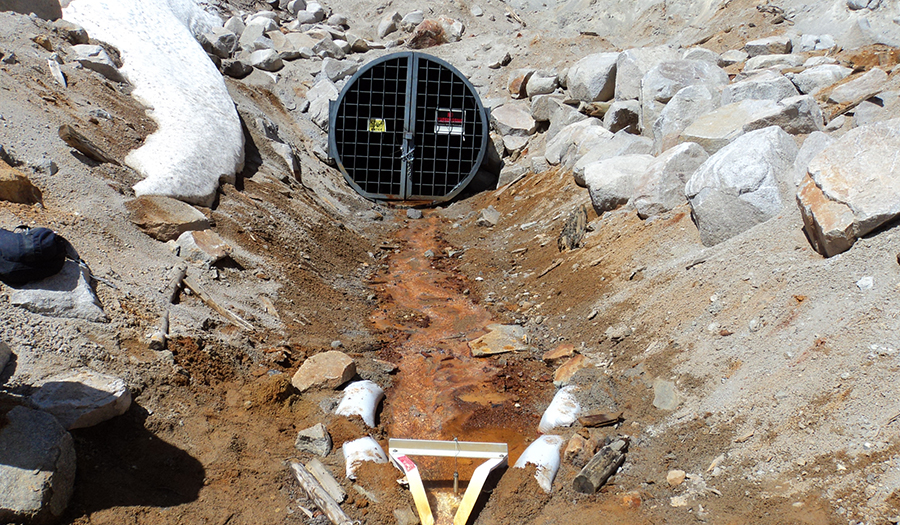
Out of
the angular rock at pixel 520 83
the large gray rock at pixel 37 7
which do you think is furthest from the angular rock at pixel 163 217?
the angular rock at pixel 520 83

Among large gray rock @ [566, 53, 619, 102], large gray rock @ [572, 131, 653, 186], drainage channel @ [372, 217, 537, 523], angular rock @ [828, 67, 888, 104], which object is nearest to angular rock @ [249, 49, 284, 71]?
large gray rock @ [566, 53, 619, 102]

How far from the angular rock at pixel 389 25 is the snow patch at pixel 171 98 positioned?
589 centimetres

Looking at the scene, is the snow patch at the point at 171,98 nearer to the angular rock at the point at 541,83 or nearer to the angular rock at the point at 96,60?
the angular rock at the point at 96,60

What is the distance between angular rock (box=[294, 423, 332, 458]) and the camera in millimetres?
3871

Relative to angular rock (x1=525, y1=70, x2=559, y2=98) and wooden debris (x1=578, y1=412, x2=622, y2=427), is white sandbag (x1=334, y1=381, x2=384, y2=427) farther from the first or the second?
angular rock (x1=525, y1=70, x2=559, y2=98)

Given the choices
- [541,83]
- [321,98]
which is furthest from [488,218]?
[321,98]

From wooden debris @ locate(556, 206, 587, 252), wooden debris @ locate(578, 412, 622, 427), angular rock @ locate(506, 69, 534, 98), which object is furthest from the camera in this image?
angular rock @ locate(506, 69, 534, 98)

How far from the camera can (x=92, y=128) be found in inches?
254

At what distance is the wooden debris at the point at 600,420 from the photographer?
13.5 feet

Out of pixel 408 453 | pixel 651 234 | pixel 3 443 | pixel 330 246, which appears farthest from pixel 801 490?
pixel 330 246

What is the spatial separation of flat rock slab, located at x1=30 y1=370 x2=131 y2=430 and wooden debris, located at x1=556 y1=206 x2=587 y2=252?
15.3 feet

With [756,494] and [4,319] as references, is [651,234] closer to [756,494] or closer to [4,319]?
[756,494]

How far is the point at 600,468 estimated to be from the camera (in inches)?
143

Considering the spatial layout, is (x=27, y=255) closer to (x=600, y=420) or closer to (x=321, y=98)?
(x=600, y=420)
